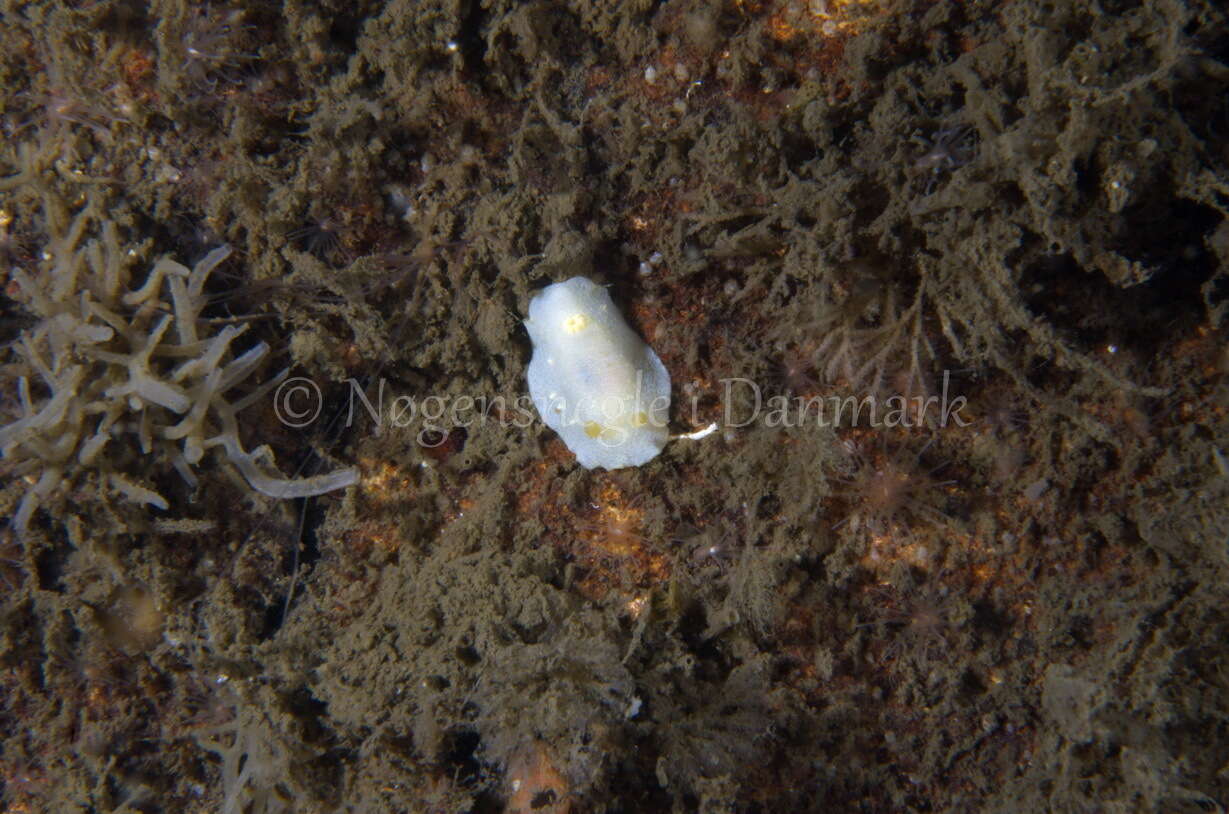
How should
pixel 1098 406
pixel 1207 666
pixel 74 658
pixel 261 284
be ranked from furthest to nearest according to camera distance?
pixel 74 658, pixel 261 284, pixel 1098 406, pixel 1207 666

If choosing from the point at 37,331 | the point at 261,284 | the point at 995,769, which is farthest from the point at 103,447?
the point at 995,769

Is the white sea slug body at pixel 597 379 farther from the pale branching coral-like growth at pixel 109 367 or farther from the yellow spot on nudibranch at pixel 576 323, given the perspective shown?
the pale branching coral-like growth at pixel 109 367

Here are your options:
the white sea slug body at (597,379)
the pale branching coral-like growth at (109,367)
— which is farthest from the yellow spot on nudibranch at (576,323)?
the pale branching coral-like growth at (109,367)

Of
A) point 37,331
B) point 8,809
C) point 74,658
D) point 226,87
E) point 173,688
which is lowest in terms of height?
point 8,809

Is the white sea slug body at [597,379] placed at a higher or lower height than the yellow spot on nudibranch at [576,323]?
lower

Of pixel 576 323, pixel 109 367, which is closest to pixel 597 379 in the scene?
pixel 576 323

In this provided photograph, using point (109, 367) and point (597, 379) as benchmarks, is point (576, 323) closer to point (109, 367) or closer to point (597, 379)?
point (597, 379)

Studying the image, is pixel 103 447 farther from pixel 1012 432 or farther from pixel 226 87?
pixel 1012 432

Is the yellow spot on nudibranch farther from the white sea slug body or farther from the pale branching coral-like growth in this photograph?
the pale branching coral-like growth
